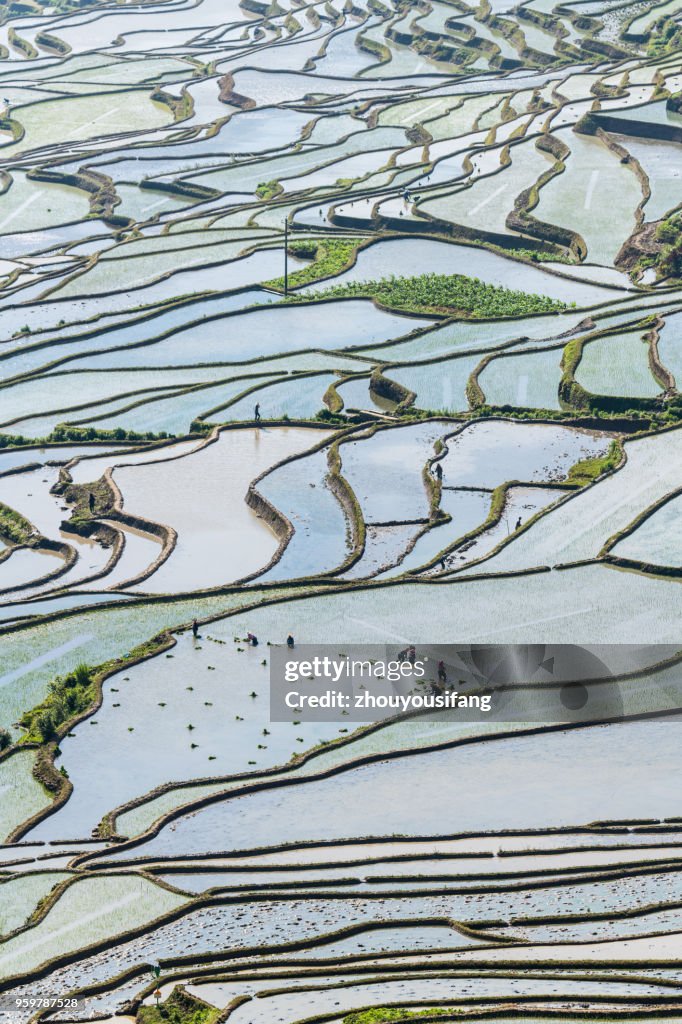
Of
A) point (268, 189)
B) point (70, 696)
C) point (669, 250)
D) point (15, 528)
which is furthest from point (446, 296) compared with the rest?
point (70, 696)

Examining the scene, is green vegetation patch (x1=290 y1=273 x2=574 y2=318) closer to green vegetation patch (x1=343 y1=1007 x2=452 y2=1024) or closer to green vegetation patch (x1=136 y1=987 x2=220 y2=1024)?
green vegetation patch (x1=136 y1=987 x2=220 y2=1024)

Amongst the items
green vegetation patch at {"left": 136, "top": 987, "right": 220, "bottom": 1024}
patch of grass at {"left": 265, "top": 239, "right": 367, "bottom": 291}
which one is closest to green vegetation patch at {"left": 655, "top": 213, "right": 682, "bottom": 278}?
patch of grass at {"left": 265, "top": 239, "right": 367, "bottom": 291}

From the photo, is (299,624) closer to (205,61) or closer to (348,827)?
(348,827)

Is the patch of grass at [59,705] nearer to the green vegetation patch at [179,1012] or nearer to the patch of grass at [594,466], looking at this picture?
the green vegetation patch at [179,1012]

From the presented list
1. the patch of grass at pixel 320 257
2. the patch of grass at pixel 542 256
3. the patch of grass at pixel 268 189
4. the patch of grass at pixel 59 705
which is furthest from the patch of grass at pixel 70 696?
the patch of grass at pixel 268 189

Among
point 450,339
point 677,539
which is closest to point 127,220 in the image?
point 450,339
